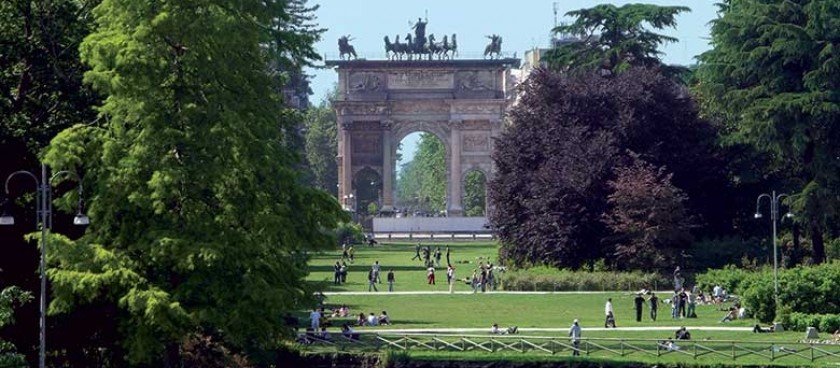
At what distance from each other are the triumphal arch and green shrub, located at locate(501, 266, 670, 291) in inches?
2994

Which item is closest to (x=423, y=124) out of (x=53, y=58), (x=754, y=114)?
(x=754, y=114)

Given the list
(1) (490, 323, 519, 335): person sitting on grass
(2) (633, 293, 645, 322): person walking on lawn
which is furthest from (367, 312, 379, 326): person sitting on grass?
(2) (633, 293, 645, 322): person walking on lawn

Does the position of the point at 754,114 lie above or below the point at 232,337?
above

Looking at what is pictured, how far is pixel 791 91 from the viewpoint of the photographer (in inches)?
2940

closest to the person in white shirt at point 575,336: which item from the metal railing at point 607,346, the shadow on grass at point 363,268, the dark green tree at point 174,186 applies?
the metal railing at point 607,346

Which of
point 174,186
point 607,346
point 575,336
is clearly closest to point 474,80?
point 575,336

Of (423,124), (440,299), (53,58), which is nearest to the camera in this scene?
(53,58)

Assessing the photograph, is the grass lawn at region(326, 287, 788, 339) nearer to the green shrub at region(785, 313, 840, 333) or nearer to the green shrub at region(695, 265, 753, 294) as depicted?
the green shrub at region(785, 313, 840, 333)

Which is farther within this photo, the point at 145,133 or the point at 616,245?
the point at 616,245

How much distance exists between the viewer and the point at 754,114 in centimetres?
7331

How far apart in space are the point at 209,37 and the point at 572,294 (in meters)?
30.6

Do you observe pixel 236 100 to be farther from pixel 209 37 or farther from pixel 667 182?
pixel 667 182

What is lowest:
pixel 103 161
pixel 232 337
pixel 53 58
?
pixel 232 337

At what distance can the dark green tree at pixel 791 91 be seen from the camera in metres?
72.6
